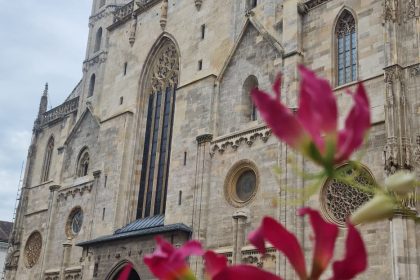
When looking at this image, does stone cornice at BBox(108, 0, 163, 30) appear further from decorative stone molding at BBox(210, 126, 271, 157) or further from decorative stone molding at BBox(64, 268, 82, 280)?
decorative stone molding at BBox(64, 268, 82, 280)

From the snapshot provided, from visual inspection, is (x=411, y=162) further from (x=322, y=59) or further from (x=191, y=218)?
(x=191, y=218)

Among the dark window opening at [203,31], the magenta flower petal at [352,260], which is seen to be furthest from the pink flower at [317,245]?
the dark window opening at [203,31]

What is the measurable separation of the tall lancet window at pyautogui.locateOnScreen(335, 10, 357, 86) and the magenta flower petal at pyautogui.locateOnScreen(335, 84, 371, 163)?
1462cm

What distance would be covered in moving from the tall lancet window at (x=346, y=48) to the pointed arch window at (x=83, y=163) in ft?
41.4

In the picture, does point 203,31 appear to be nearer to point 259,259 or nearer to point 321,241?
point 259,259

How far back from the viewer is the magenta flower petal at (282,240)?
907 millimetres

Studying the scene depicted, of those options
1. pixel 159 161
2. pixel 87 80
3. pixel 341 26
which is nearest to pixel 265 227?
pixel 341 26

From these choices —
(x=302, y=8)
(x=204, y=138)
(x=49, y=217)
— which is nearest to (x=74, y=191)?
(x=49, y=217)

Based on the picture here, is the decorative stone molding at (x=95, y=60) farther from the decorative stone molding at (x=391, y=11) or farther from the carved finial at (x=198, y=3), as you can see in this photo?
the decorative stone molding at (x=391, y=11)

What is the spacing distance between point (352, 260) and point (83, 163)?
79.1 feet

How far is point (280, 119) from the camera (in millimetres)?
896

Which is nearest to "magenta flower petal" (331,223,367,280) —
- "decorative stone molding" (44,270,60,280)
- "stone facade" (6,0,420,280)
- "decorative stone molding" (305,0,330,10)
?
"stone facade" (6,0,420,280)

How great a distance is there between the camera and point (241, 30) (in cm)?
1834

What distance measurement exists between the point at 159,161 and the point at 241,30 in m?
5.80
